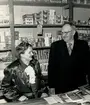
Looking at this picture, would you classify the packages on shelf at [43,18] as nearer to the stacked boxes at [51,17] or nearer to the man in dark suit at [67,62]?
the stacked boxes at [51,17]

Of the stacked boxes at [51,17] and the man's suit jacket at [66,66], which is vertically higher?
the stacked boxes at [51,17]

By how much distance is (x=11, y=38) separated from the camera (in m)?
3.09

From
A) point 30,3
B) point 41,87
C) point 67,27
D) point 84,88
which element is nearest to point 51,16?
point 30,3

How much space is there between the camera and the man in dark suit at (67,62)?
278 centimetres

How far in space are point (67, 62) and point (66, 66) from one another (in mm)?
60

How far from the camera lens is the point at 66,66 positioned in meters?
2.81

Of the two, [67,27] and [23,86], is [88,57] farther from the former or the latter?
[23,86]

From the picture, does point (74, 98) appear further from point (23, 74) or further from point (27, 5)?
point (27, 5)

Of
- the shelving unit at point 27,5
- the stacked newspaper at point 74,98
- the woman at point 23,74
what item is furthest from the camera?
the shelving unit at point 27,5

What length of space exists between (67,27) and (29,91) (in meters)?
1.01

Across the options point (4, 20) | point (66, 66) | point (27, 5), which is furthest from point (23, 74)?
point (27, 5)

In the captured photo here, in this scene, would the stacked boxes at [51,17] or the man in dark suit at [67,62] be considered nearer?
the man in dark suit at [67,62]

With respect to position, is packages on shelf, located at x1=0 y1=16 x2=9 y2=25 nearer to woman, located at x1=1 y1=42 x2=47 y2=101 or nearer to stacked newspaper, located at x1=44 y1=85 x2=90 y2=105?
woman, located at x1=1 y1=42 x2=47 y2=101

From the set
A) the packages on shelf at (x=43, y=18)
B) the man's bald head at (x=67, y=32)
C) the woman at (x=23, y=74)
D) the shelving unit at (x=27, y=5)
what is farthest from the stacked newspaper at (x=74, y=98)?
the packages on shelf at (x=43, y=18)
